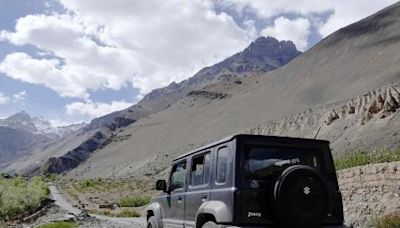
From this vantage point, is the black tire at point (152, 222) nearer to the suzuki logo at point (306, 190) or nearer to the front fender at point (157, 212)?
the front fender at point (157, 212)

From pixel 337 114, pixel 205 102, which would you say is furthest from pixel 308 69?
pixel 337 114

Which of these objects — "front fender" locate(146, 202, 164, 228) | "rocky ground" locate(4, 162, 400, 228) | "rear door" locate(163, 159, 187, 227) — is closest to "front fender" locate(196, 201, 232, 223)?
"rear door" locate(163, 159, 187, 227)

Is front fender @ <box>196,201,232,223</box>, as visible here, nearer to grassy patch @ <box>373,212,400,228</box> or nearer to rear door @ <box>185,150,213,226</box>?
rear door @ <box>185,150,213,226</box>

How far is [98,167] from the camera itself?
582ft

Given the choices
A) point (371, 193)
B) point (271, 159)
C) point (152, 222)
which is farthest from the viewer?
point (371, 193)

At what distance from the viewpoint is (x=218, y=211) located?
27.7 ft

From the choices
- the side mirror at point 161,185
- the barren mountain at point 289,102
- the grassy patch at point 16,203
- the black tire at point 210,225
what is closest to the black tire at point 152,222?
the side mirror at point 161,185

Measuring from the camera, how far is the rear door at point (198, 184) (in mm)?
9414

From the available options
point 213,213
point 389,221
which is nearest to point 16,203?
point 389,221

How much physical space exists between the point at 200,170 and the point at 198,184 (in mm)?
255

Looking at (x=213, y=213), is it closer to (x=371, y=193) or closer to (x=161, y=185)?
(x=161, y=185)

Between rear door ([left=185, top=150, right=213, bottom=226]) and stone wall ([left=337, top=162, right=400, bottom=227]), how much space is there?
699 cm

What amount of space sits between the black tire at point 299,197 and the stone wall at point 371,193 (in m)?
7.62

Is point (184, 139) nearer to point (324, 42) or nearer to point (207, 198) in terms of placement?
point (324, 42)
